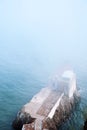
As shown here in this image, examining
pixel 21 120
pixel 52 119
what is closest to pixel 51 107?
pixel 52 119

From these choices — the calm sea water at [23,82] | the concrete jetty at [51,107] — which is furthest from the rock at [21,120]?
the calm sea water at [23,82]

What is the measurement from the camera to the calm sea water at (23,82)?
67688 mm

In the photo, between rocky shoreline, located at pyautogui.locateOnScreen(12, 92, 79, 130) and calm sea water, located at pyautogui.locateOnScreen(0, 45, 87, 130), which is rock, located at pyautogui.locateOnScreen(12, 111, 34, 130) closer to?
rocky shoreline, located at pyautogui.locateOnScreen(12, 92, 79, 130)

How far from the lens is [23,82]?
94.1 meters

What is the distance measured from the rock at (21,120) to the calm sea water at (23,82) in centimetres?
158

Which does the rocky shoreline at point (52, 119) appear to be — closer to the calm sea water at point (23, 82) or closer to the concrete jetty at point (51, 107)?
the concrete jetty at point (51, 107)

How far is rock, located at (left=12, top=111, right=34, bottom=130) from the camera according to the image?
5968 cm

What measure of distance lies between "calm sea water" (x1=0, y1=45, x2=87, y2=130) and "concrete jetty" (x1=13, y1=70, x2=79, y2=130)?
2679mm

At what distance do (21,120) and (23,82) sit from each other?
34140 millimetres

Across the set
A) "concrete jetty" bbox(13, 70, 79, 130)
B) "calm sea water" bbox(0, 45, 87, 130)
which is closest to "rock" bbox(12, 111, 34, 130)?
"concrete jetty" bbox(13, 70, 79, 130)

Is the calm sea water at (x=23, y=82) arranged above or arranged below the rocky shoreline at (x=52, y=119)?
above

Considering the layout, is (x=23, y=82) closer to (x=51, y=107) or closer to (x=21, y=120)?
(x=51, y=107)

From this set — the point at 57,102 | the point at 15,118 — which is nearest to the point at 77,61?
the point at 57,102

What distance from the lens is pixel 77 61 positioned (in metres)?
145
